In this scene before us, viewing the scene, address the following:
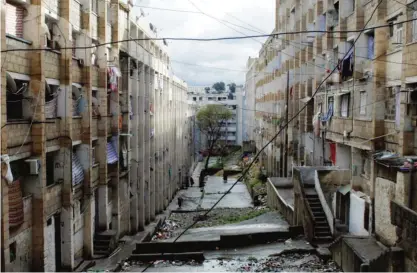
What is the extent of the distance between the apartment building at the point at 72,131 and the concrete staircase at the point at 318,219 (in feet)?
30.3

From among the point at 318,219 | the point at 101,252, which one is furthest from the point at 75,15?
the point at 318,219

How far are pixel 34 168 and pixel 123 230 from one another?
12248 millimetres

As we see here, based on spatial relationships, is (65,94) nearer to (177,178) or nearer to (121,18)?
(121,18)

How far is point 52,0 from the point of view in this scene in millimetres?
15891

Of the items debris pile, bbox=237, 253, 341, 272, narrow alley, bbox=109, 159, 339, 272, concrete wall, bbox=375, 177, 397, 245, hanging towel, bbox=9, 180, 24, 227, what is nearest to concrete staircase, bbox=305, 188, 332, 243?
narrow alley, bbox=109, 159, 339, 272

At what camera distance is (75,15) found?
18.3 metres

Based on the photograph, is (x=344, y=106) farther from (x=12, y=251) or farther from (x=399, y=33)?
(x=12, y=251)

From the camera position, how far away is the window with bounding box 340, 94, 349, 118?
831 inches

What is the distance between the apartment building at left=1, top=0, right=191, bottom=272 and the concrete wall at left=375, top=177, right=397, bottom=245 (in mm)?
9094

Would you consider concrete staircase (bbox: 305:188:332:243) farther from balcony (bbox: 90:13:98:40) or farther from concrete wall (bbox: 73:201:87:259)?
balcony (bbox: 90:13:98:40)

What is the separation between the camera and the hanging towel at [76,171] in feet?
58.5

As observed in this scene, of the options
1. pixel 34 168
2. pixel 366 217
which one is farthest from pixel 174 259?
pixel 366 217

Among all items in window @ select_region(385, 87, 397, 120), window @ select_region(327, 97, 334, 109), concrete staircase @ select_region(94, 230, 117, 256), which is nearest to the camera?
window @ select_region(385, 87, 397, 120)

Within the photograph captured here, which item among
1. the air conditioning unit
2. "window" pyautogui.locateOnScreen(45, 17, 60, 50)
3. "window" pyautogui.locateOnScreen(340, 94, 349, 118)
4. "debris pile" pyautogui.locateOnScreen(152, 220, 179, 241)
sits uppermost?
"window" pyautogui.locateOnScreen(45, 17, 60, 50)
